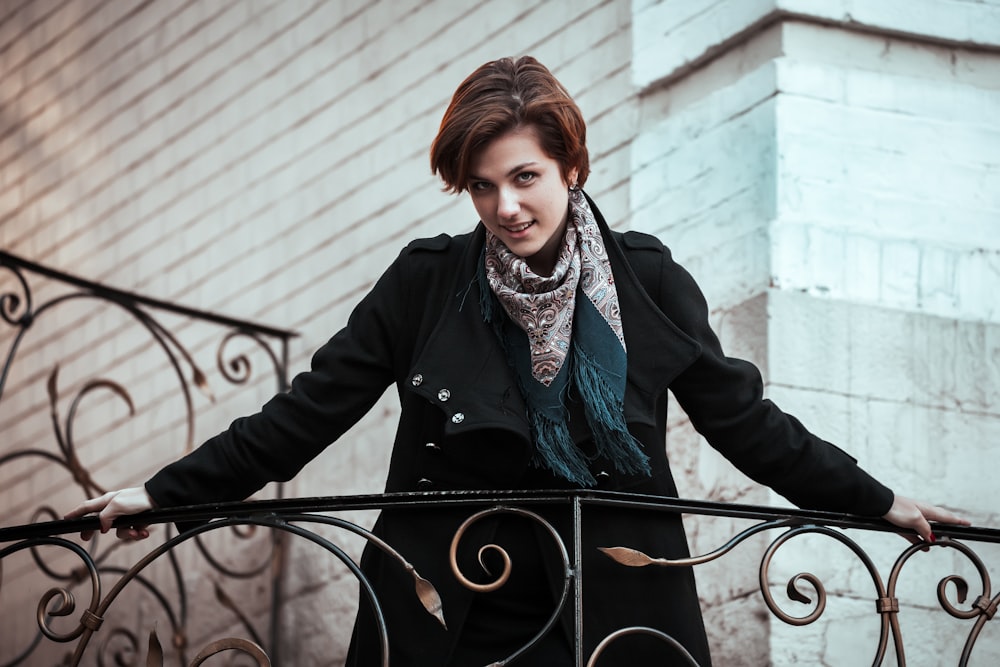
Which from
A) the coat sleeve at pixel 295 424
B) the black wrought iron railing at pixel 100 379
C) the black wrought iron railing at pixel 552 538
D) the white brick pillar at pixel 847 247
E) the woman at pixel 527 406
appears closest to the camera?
the black wrought iron railing at pixel 552 538

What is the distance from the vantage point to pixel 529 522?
3.07m

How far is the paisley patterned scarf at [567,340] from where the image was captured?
9.88 ft

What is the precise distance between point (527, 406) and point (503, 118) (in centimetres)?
55

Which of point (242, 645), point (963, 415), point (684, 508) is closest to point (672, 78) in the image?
point (963, 415)

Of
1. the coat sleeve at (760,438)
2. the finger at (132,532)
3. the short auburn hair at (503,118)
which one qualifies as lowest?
the finger at (132,532)

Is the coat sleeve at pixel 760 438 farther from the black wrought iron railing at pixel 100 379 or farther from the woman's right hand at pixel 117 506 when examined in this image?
the black wrought iron railing at pixel 100 379

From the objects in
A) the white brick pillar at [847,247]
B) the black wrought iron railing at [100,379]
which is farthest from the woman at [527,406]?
the black wrought iron railing at [100,379]

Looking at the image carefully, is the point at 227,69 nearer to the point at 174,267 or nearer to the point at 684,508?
the point at 174,267

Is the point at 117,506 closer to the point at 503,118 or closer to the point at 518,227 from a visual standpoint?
the point at 518,227

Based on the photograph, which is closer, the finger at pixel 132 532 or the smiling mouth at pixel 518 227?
the smiling mouth at pixel 518 227

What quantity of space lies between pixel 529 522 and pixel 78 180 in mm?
4684

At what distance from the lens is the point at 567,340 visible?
3072mm

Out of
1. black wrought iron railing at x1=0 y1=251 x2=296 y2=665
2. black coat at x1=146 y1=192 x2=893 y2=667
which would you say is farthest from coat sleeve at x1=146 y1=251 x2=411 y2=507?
black wrought iron railing at x1=0 y1=251 x2=296 y2=665

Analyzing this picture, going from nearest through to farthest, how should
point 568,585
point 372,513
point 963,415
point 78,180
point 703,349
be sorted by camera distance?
point 568,585 → point 703,349 → point 963,415 → point 372,513 → point 78,180
